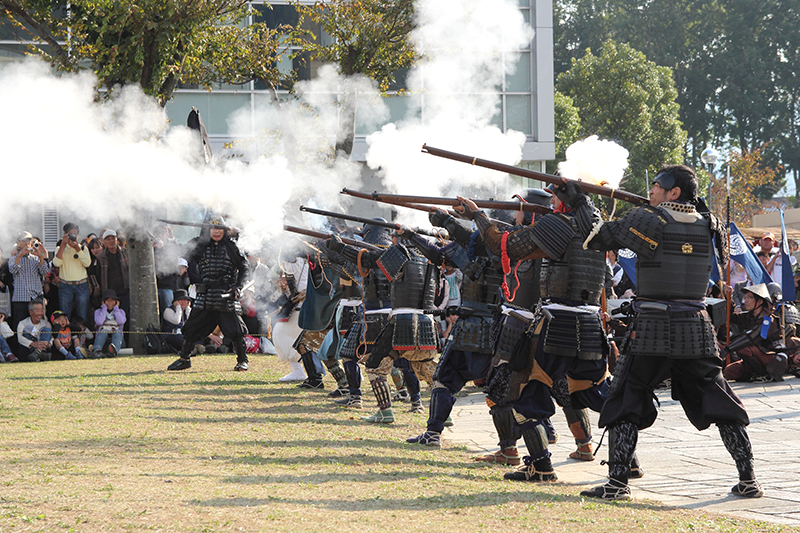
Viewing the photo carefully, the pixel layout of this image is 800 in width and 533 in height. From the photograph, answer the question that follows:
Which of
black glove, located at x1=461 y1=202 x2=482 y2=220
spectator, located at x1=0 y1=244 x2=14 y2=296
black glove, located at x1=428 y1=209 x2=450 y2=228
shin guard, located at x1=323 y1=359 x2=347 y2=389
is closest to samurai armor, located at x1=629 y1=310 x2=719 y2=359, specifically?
black glove, located at x1=461 y1=202 x2=482 y2=220

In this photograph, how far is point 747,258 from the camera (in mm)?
12023

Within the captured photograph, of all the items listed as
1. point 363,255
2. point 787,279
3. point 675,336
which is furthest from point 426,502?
point 787,279

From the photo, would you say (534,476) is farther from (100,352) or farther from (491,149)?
(100,352)

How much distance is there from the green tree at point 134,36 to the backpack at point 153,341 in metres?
3.93

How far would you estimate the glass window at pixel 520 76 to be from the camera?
2308cm

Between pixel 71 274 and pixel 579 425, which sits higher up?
pixel 71 274

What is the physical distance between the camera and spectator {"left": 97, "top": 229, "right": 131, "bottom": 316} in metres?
15.9

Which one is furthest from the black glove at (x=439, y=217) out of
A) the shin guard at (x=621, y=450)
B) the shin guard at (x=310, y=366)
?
the shin guard at (x=310, y=366)

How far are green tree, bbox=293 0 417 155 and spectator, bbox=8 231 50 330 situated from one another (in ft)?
18.1

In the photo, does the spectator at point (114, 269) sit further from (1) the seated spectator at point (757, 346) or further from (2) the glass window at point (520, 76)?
(2) the glass window at point (520, 76)

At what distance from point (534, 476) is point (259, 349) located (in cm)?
1138

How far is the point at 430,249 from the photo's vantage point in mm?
7719

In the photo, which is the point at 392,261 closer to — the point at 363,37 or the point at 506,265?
the point at 506,265

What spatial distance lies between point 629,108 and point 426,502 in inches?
1331
